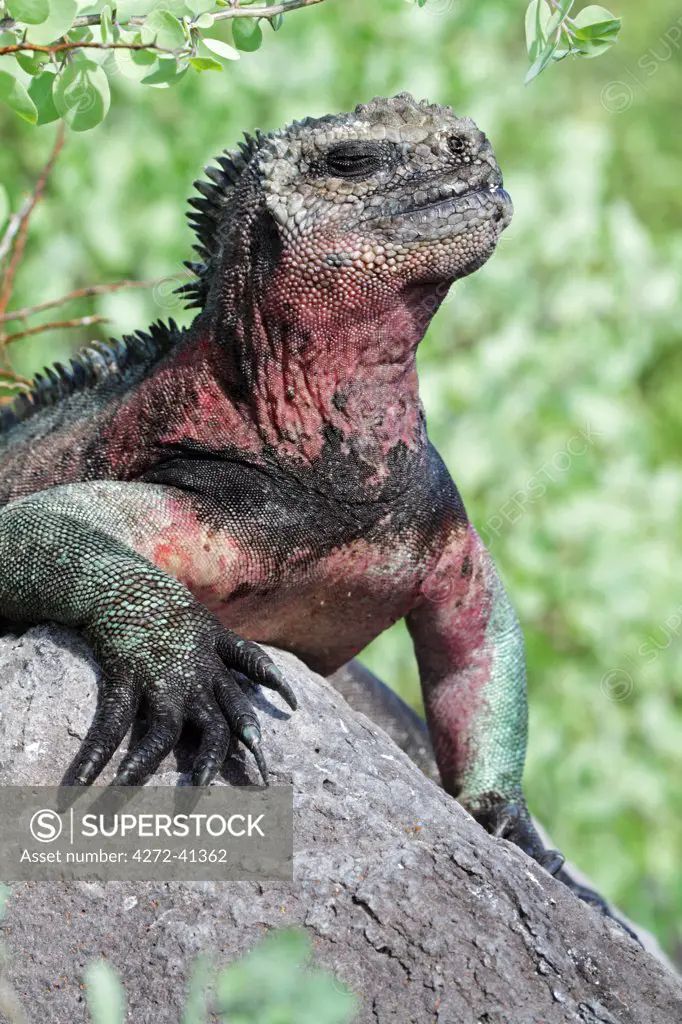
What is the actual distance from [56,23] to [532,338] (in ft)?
20.2

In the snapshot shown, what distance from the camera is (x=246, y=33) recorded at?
339cm

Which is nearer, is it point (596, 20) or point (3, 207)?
point (596, 20)

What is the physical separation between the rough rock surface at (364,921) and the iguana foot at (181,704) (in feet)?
0.30

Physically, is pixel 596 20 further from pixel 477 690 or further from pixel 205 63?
pixel 477 690

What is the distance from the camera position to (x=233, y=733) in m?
3.13

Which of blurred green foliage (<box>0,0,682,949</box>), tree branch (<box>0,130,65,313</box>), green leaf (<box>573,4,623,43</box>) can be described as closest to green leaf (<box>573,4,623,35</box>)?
green leaf (<box>573,4,623,43</box>)

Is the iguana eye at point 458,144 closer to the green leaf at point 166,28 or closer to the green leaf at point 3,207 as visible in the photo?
the green leaf at point 166,28

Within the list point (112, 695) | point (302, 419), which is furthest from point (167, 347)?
point (112, 695)

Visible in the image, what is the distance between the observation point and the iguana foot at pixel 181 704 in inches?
119

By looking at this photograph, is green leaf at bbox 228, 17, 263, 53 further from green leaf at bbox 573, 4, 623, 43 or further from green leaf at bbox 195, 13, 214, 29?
green leaf at bbox 573, 4, 623, 43

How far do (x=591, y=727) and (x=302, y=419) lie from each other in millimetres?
6317

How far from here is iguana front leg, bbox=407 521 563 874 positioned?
14.1 feet

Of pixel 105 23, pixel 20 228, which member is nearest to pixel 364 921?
pixel 105 23

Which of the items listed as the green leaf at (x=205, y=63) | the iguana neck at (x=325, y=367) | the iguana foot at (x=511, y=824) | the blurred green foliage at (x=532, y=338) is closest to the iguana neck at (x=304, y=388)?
the iguana neck at (x=325, y=367)
